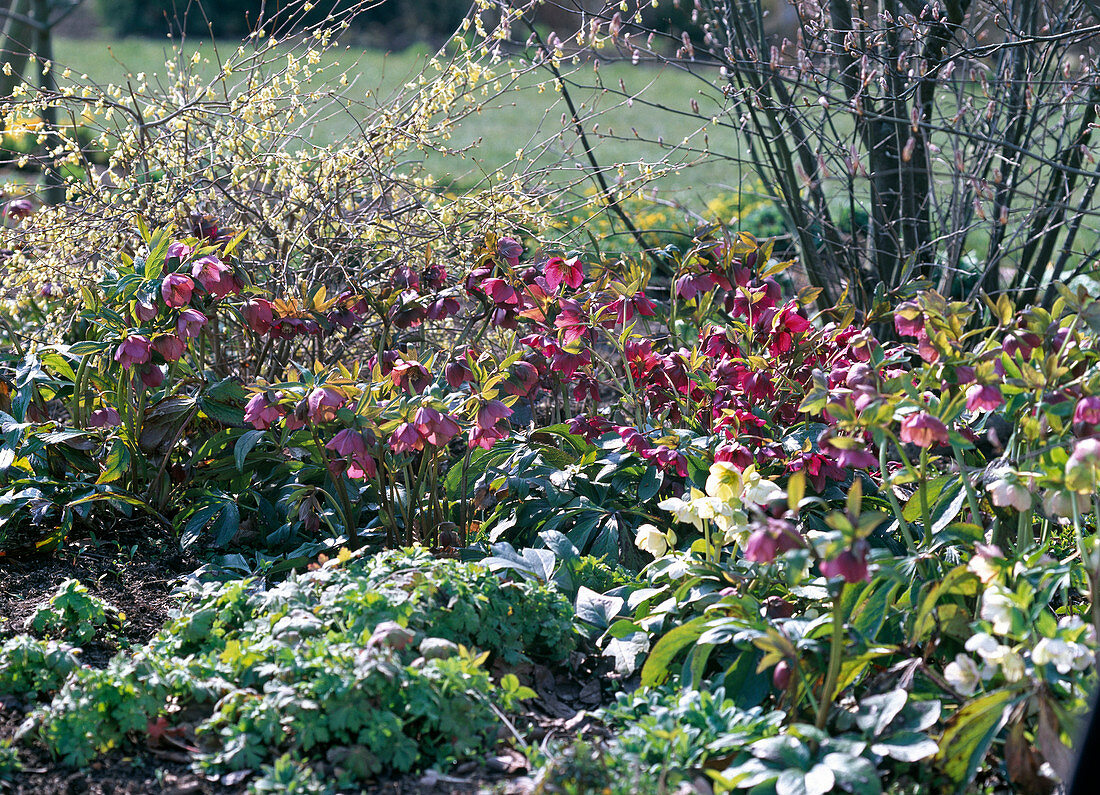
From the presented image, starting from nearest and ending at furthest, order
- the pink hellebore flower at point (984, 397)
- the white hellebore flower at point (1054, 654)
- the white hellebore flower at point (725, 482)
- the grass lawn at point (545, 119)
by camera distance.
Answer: the white hellebore flower at point (1054, 654) → the pink hellebore flower at point (984, 397) → the white hellebore flower at point (725, 482) → the grass lawn at point (545, 119)

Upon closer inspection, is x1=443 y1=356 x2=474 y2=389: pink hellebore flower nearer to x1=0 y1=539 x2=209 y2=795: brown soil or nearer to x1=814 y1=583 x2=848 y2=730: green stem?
x1=0 y1=539 x2=209 y2=795: brown soil

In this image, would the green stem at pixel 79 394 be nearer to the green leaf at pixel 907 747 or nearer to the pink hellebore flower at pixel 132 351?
the pink hellebore flower at pixel 132 351

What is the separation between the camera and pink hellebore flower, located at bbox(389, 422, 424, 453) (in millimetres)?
2006

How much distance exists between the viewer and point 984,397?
1744 millimetres

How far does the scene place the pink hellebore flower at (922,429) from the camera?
5.42 ft

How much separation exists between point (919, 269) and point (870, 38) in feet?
3.21

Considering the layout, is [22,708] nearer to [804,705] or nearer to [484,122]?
[804,705]

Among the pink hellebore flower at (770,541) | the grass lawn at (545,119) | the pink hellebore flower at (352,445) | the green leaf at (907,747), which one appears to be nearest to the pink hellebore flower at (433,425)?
the pink hellebore flower at (352,445)

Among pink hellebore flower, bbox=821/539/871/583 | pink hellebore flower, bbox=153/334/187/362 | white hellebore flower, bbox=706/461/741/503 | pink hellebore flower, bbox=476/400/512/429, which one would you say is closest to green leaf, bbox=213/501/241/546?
pink hellebore flower, bbox=153/334/187/362

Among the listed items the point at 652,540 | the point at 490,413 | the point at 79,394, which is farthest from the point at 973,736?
the point at 79,394

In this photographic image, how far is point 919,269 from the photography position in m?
3.39

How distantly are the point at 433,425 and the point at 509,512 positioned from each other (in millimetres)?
548

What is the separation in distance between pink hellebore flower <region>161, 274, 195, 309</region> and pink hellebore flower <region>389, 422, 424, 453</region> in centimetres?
67

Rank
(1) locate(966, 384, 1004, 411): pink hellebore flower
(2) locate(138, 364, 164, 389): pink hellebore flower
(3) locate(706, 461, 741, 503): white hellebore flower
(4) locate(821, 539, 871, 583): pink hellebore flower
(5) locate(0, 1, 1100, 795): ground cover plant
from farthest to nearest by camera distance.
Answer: (2) locate(138, 364, 164, 389): pink hellebore flower → (3) locate(706, 461, 741, 503): white hellebore flower → (1) locate(966, 384, 1004, 411): pink hellebore flower → (5) locate(0, 1, 1100, 795): ground cover plant → (4) locate(821, 539, 871, 583): pink hellebore flower
